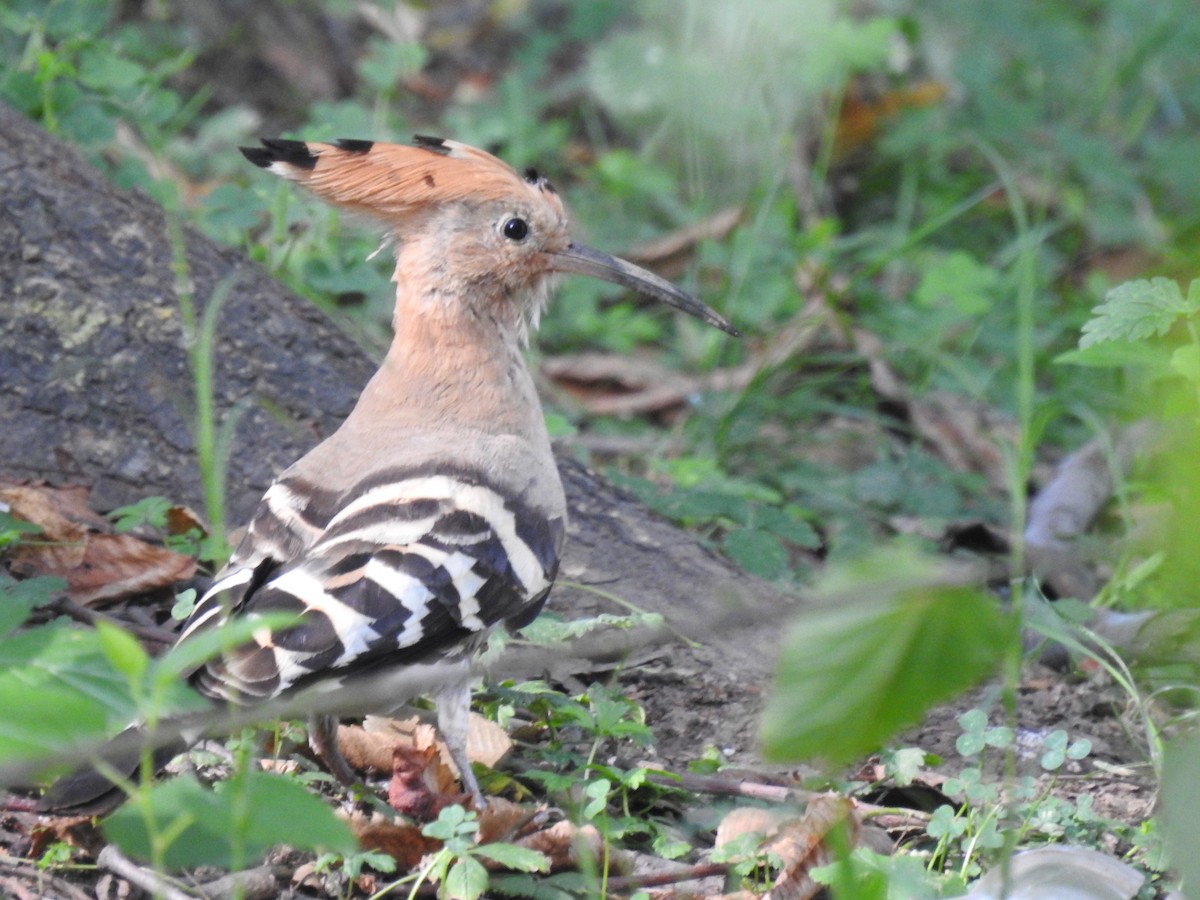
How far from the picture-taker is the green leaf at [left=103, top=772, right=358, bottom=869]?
3.44ft

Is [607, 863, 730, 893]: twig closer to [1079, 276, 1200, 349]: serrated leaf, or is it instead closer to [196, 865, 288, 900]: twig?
[196, 865, 288, 900]: twig

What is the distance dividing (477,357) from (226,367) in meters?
0.50

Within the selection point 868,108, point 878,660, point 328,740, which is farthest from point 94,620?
point 868,108

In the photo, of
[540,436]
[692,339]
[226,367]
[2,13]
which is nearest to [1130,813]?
[540,436]

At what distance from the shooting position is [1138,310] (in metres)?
1.90

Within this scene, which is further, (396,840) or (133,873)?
(396,840)

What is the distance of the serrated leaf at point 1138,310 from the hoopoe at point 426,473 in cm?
83

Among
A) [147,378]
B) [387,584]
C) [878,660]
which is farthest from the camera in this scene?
[147,378]

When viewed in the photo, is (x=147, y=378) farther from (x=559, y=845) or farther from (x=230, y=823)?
(x=230, y=823)

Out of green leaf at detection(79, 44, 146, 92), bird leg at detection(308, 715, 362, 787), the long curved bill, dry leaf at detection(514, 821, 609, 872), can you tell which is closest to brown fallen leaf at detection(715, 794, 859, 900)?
dry leaf at detection(514, 821, 609, 872)

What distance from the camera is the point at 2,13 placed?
3287mm

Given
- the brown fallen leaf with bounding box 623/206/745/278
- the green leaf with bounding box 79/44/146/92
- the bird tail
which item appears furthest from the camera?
the brown fallen leaf with bounding box 623/206/745/278

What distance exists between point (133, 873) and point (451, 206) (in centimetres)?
123

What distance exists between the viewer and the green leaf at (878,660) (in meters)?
0.79
